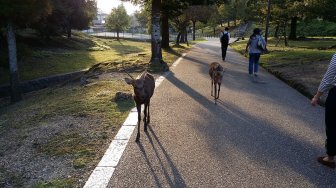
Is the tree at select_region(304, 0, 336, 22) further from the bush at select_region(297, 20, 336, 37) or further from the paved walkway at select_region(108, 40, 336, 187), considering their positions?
the bush at select_region(297, 20, 336, 37)

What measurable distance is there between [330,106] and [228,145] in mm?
1690

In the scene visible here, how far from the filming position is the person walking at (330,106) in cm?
478

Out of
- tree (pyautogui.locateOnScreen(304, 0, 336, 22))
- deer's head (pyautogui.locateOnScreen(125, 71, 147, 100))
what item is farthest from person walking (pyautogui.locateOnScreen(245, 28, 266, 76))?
tree (pyautogui.locateOnScreen(304, 0, 336, 22))

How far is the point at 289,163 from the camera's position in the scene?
512cm

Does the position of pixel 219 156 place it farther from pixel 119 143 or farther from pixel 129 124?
pixel 129 124

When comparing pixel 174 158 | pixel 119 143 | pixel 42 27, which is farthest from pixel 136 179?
pixel 42 27

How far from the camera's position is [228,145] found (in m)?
5.85

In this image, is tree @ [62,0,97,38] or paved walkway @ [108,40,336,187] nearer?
paved walkway @ [108,40,336,187]

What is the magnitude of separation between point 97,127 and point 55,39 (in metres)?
32.0

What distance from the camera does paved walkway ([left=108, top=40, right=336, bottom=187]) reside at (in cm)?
459

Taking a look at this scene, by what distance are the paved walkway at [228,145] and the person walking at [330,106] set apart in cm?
18

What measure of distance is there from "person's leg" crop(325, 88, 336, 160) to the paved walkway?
284 millimetres

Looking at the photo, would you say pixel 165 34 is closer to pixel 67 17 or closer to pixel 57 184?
pixel 67 17

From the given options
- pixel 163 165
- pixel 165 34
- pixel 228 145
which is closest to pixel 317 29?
pixel 165 34
